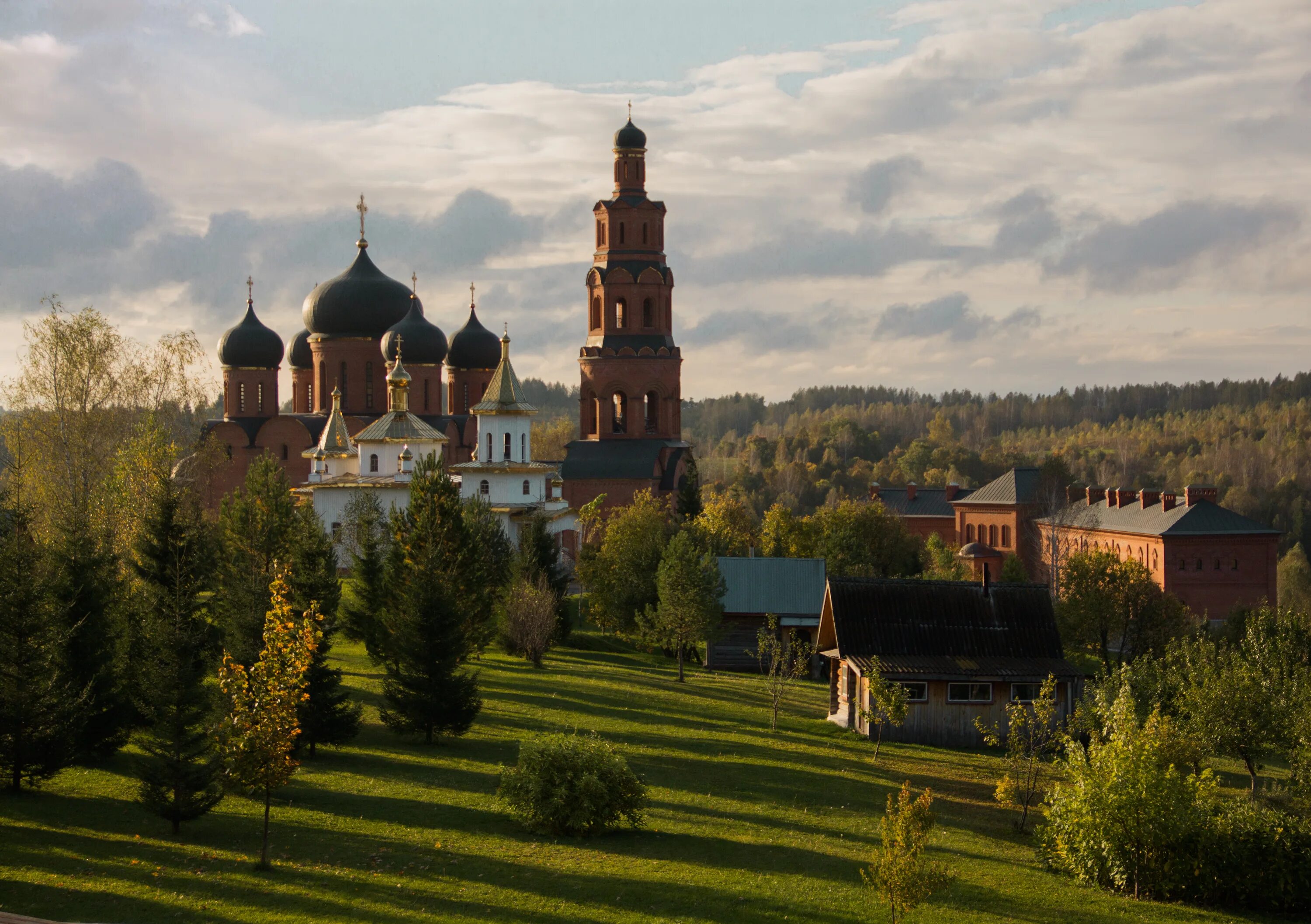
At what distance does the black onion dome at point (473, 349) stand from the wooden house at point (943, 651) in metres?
33.2

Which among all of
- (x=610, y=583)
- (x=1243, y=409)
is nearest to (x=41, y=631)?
(x=610, y=583)

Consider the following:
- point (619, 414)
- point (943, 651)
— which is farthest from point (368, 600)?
point (619, 414)

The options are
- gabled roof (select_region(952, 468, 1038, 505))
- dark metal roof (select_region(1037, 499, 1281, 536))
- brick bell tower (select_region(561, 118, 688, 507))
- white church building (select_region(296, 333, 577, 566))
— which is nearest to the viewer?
white church building (select_region(296, 333, 577, 566))

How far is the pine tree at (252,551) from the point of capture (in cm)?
2048

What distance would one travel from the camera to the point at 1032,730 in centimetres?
2005

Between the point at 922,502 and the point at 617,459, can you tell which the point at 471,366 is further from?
the point at 922,502

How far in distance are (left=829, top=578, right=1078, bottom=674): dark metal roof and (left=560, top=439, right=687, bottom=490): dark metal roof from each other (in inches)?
1059

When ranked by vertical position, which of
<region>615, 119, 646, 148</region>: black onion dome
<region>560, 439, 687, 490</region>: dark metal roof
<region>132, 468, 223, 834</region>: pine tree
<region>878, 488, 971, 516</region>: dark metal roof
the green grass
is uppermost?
<region>615, 119, 646, 148</region>: black onion dome

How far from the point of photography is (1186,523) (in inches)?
2083

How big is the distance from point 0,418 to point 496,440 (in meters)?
15.7

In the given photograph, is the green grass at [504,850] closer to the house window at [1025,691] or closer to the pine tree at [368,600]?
the pine tree at [368,600]

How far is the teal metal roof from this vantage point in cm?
3809

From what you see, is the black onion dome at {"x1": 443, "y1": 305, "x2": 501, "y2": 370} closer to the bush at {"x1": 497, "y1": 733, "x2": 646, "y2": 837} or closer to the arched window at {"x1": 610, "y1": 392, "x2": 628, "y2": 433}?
the arched window at {"x1": 610, "y1": 392, "x2": 628, "y2": 433}

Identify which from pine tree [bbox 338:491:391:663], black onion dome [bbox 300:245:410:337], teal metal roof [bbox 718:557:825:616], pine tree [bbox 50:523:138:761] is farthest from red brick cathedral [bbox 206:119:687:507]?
pine tree [bbox 50:523:138:761]
